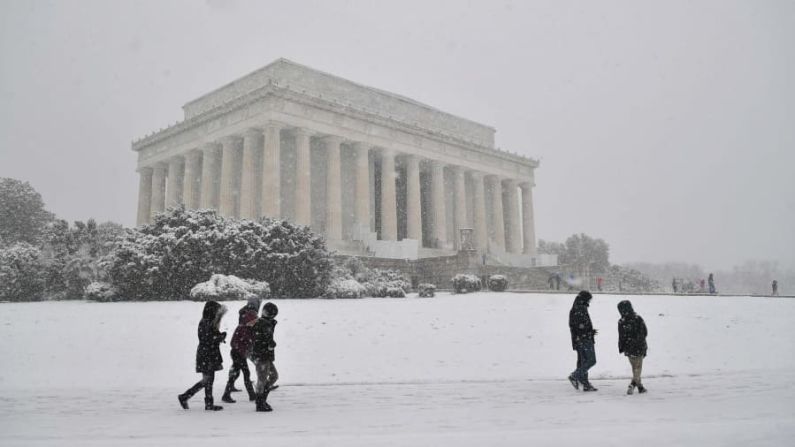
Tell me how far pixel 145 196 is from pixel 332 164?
22808mm

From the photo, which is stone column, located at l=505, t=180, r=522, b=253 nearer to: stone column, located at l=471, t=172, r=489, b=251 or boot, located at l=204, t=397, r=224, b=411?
stone column, located at l=471, t=172, r=489, b=251

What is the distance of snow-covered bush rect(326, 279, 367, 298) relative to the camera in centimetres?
2363

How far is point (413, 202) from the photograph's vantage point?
50688 millimetres

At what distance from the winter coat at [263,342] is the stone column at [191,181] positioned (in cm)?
4439

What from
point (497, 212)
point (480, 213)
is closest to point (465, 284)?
point (480, 213)

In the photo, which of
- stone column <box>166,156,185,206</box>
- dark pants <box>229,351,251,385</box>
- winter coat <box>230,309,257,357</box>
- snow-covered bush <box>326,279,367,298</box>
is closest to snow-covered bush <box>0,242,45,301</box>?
snow-covered bush <box>326,279,367,298</box>

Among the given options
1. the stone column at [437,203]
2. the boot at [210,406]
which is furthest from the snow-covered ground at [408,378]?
the stone column at [437,203]

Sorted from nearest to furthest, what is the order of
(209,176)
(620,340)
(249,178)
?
(620,340) < (249,178) < (209,176)

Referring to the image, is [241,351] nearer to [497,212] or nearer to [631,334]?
[631,334]

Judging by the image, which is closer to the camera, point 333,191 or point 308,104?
point 308,104

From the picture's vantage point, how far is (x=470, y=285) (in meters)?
29.4

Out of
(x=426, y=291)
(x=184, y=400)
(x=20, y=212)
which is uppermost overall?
(x=20, y=212)

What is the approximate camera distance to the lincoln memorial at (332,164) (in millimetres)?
42469

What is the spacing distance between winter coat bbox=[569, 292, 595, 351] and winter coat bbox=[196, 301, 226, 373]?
5642 mm
